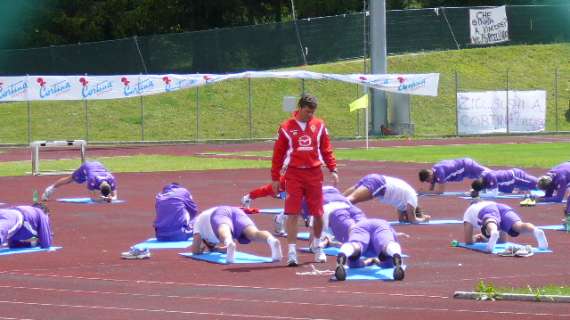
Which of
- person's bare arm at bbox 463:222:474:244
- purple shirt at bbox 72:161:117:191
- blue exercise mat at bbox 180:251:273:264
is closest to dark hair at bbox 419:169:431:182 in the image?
purple shirt at bbox 72:161:117:191

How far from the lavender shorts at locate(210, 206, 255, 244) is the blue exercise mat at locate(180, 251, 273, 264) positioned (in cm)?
25

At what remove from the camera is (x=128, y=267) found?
44.8 feet

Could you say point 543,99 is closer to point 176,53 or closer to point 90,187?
point 176,53

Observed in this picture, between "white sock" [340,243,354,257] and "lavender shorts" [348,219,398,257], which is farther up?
"lavender shorts" [348,219,398,257]

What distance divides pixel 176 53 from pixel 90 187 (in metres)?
33.8

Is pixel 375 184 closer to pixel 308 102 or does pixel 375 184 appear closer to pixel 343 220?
pixel 343 220

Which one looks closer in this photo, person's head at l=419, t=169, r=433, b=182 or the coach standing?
the coach standing

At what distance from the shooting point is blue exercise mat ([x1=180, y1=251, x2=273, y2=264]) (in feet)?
46.1

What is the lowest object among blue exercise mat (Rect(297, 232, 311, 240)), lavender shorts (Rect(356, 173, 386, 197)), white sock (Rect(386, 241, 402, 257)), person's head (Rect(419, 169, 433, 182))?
blue exercise mat (Rect(297, 232, 311, 240))

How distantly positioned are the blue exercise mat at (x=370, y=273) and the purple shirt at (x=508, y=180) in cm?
930

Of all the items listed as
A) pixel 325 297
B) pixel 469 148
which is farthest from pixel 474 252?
pixel 469 148

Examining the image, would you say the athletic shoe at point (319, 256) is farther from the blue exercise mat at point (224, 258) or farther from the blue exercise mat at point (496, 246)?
the blue exercise mat at point (496, 246)

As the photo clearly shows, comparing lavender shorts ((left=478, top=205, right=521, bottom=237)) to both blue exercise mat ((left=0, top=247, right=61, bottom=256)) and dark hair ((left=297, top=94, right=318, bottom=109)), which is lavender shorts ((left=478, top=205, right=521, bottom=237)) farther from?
blue exercise mat ((left=0, top=247, right=61, bottom=256))

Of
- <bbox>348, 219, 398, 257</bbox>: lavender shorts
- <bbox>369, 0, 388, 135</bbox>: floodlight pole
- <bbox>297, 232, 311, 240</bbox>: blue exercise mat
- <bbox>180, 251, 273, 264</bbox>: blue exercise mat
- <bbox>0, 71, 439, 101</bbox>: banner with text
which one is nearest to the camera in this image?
<bbox>348, 219, 398, 257</bbox>: lavender shorts
